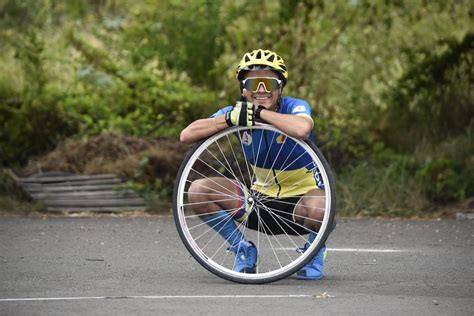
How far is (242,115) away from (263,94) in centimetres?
44

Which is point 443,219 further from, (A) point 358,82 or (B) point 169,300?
(B) point 169,300

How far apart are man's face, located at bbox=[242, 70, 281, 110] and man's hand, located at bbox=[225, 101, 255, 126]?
0.35 metres

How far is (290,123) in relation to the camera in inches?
297

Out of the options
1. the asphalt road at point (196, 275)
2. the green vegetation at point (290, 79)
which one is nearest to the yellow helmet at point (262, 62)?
the asphalt road at point (196, 275)

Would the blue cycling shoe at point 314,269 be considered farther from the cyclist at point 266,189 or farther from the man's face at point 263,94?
the man's face at point 263,94

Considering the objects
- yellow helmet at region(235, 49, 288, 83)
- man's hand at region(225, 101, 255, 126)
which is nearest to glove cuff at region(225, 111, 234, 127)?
man's hand at region(225, 101, 255, 126)

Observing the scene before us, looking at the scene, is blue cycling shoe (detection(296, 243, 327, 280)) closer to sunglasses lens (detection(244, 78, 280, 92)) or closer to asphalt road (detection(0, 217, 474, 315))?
asphalt road (detection(0, 217, 474, 315))

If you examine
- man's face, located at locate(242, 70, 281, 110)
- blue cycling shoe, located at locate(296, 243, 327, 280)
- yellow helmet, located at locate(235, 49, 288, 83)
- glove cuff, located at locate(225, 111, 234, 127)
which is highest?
yellow helmet, located at locate(235, 49, 288, 83)

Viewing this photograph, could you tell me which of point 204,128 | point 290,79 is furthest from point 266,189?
point 290,79

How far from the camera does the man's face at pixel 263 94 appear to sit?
795cm

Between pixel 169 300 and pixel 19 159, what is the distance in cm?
718

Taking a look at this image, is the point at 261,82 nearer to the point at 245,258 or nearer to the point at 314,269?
the point at 245,258

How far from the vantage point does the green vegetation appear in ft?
45.1

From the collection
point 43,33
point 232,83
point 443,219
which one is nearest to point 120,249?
point 443,219
